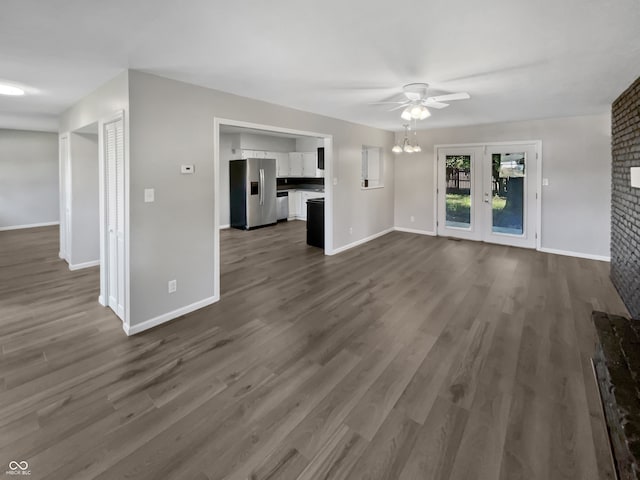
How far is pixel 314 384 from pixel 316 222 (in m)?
4.36

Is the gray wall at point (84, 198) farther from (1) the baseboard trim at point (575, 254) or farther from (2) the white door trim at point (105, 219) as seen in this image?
(1) the baseboard trim at point (575, 254)

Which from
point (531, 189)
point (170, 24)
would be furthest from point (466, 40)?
point (531, 189)

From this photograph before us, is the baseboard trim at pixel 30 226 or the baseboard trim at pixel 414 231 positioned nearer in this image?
the baseboard trim at pixel 414 231

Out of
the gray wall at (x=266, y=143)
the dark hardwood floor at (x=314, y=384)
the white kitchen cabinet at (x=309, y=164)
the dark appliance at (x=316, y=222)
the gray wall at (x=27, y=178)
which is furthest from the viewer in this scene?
the white kitchen cabinet at (x=309, y=164)

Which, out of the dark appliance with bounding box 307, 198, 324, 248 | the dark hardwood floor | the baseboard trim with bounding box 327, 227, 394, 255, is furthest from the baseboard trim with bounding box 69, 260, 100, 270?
the baseboard trim with bounding box 327, 227, 394, 255

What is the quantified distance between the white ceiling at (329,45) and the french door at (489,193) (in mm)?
2338

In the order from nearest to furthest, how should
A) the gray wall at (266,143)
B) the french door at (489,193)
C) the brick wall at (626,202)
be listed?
the brick wall at (626,202), the french door at (489,193), the gray wall at (266,143)

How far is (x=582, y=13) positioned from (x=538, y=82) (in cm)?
166

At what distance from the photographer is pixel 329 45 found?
2488 millimetres

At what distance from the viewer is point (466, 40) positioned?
2.42m

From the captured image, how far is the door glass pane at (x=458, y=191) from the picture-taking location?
22.9ft

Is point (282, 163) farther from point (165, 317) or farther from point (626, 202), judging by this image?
point (626, 202)

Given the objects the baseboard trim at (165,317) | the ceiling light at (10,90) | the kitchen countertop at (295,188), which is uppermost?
the ceiling light at (10,90)

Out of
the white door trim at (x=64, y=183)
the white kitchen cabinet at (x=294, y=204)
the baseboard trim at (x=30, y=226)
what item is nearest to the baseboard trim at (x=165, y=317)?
the white door trim at (x=64, y=183)
